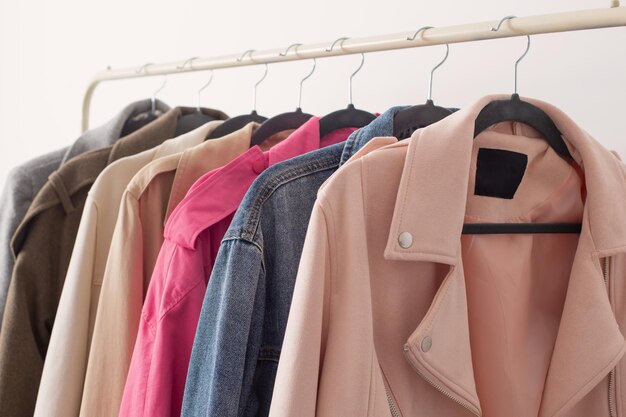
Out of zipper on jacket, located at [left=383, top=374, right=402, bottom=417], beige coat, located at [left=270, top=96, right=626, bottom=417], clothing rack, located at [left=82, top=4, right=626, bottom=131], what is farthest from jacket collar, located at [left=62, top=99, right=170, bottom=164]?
zipper on jacket, located at [left=383, top=374, right=402, bottom=417]

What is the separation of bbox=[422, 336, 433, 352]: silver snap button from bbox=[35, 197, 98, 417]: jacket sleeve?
27.8 inches

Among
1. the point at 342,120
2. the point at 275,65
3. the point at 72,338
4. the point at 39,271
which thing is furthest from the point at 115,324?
the point at 275,65

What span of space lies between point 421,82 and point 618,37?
48cm

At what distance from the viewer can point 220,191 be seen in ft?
3.96

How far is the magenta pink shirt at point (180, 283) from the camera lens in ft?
3.86

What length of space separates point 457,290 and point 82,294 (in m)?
0.74

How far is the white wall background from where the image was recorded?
4.72 ft

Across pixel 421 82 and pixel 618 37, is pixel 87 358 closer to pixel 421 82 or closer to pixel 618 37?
pixel 421 82

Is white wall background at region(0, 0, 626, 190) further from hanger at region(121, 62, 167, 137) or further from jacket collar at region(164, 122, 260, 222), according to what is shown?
jacket collar at region(164, 122, 260, 222)

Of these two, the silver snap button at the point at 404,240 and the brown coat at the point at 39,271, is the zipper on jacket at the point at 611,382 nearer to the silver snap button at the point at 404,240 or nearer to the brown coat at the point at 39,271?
the silver snap button at the point at 404,240

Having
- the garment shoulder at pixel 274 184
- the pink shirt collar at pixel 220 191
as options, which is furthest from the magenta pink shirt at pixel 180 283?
the garment shoulder at pixel 274 184

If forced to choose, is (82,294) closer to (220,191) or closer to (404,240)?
(220,191)

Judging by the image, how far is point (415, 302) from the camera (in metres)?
1.02

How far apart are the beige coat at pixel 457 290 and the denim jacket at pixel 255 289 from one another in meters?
0.12
